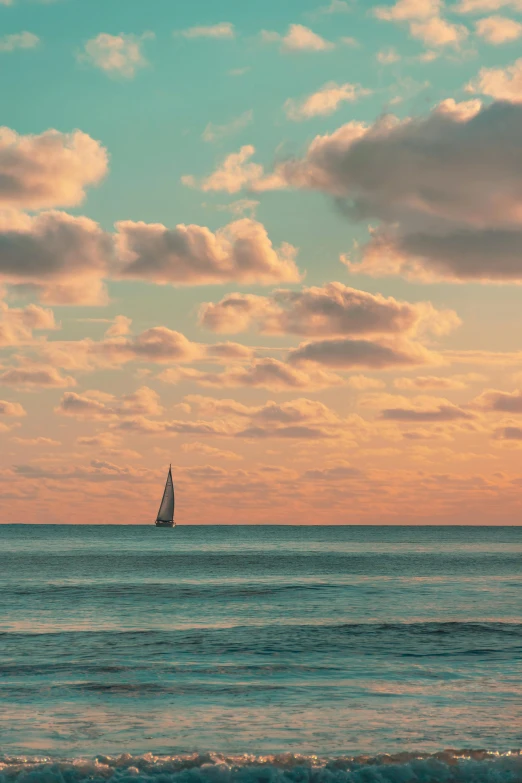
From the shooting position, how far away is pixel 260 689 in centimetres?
2872

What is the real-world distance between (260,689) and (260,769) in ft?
30.0

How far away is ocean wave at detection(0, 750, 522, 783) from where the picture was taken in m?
19.3

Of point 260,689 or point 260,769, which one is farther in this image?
point 260,689

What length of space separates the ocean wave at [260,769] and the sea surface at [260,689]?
46mm

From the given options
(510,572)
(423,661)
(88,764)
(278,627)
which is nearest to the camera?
(88,764)

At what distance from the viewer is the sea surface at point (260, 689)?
19969 mm

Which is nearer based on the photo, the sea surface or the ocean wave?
the ocean wave

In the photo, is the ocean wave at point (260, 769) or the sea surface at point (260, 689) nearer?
the ocean wave at point (260, 769)

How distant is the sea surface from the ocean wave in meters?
0.05

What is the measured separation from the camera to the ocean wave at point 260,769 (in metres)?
19.3

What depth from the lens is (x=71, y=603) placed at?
57938 mm

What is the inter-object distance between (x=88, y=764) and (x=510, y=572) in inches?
3433

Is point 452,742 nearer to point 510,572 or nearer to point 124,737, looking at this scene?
point 124,737

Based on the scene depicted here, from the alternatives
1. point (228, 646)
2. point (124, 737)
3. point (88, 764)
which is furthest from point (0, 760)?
point (228, 646)
